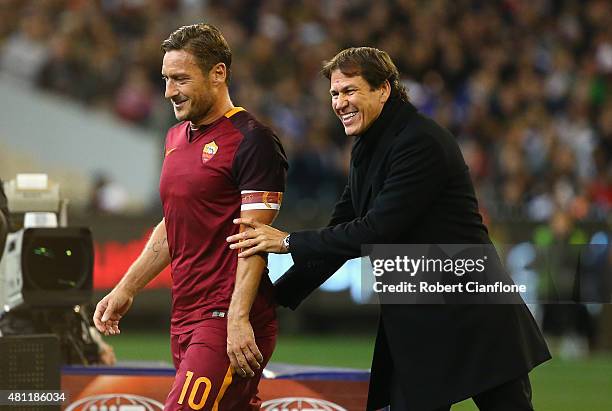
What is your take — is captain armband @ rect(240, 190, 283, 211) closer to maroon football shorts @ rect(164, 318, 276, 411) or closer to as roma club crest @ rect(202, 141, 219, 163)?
as roma club crest @ rect(202, 141, 219, 163)

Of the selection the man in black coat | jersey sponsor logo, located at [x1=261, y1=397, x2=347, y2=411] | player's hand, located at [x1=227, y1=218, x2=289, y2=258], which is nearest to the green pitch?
jersey sponsor logo, located at [x1=261, y1=397, x2=347, y2=411]

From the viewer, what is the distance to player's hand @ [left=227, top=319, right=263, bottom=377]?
498 centimetres

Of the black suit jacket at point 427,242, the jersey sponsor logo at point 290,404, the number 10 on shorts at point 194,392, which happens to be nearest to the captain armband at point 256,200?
the black suit jacket at point 427,242

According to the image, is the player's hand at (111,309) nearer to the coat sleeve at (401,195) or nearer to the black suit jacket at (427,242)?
the black suit jacket at (427,242)

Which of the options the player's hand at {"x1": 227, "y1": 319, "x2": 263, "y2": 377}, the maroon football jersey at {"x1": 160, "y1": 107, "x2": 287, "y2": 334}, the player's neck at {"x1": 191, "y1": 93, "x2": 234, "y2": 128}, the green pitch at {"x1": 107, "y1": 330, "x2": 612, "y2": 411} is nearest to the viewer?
the player's hand at {"x1": 227, "y1": 319, "x2": 263, "y2": 377}

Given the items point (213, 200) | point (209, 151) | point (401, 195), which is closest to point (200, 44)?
point (209, 151)

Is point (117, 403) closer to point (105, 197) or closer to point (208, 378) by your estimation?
point (208, 378)

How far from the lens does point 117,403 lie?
657cm

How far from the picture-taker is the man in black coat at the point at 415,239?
5035mm

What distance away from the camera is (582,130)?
17.5 metres

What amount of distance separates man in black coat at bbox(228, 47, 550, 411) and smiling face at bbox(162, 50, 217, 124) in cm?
51

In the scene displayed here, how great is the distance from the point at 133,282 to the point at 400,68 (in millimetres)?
12888

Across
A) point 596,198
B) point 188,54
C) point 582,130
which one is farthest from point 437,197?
point 582,130

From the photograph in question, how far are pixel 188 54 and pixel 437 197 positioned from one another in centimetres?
117
